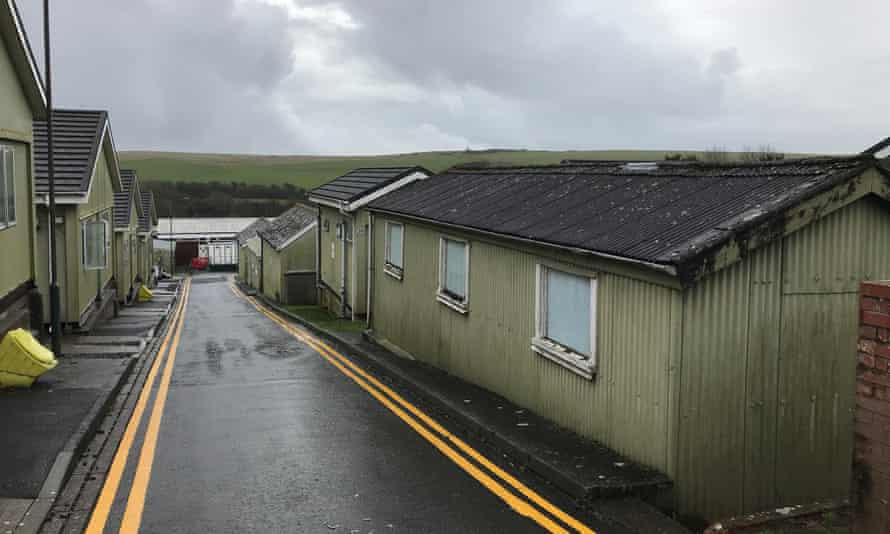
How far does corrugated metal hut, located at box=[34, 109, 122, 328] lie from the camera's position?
2038cm

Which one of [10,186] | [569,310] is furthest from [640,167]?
[10,186]

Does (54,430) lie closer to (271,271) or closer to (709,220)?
(709,220)

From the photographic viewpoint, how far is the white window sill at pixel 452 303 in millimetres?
13312

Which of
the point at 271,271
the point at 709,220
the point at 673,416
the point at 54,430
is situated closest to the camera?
the point at 673,416

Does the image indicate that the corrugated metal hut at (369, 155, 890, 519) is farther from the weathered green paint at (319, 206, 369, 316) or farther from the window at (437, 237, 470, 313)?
the weathered green paint at (319, 206, 369, 316)

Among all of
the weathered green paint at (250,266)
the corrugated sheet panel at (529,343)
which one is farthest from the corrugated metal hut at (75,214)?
the weathered green paint at (250,266)

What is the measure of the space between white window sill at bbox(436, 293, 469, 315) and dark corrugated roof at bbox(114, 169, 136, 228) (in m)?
22.5

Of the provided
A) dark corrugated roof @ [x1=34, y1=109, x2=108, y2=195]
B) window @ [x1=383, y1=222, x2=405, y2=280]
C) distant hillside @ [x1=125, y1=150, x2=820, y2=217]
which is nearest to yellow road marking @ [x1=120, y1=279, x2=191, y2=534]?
window @ [x1=383, y1=222, x2=405, y2=280]

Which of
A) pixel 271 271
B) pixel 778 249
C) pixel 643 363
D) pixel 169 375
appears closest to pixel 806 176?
pixel 778 249

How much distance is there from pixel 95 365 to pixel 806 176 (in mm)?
11917

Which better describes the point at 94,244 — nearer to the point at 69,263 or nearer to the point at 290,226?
the point at 69,263

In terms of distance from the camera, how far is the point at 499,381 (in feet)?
39.4

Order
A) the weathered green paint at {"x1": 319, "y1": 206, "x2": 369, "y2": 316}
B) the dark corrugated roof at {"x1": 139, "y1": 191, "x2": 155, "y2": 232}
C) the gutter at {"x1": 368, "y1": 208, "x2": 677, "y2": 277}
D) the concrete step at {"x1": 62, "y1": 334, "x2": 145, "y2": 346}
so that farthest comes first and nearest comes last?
the dark corrugated roof at {"x1": 139, "y1": 191, "x2": 155, "y2": 232} → the weathered green paint at {"x1": 319, "y1": 206, "x2": 369, "y2": 316} → the concrete step at {"x1": 62, "y1": 334, "x2": 145, "y2": 346} → the gutter at {"x1": 368, "y1": 208, "x2": 677, "y2": 277}

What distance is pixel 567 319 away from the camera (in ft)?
32.1
